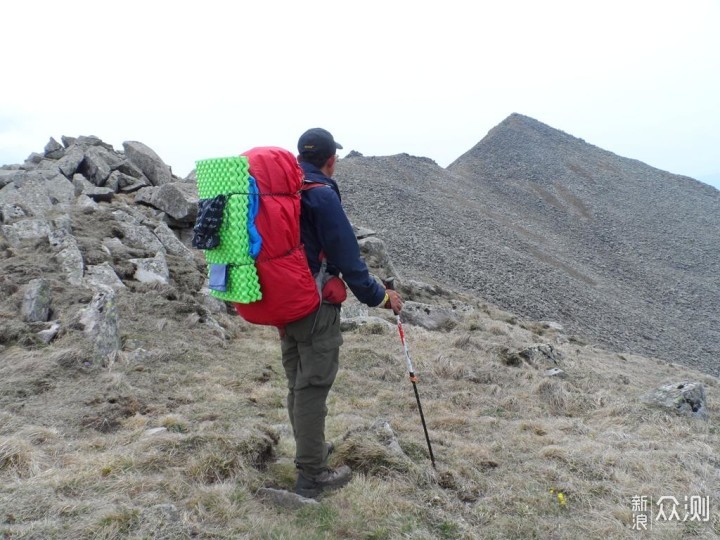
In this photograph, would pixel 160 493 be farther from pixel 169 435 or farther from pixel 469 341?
pixel 469 341

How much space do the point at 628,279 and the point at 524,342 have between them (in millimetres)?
19502

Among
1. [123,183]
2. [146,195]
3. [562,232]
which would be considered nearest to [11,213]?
[146,195]

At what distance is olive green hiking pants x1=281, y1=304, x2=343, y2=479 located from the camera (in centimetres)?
411

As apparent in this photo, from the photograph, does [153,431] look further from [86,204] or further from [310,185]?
[86,204]

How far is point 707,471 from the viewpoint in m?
4.99

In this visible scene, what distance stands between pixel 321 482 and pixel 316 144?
2.61 metres

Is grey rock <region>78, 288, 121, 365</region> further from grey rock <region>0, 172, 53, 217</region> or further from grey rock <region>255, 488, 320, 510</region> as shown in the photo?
grey rock <region>0, 172, 53, 217</region>

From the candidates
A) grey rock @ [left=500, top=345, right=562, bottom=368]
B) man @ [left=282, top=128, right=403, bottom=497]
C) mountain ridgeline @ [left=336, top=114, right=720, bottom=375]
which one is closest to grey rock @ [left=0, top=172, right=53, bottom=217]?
grey rock @ [left=500, top=345, right=562, bottom=368]

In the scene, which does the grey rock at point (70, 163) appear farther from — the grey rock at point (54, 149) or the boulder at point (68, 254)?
the boulder at point (68, 254)

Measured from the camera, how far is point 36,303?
768 cm

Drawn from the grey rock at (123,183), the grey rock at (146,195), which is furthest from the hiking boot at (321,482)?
the grey rock at (123,183)

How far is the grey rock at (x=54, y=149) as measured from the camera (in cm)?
1952

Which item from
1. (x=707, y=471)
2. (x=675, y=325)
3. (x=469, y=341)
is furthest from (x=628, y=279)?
(x=707, y=471)

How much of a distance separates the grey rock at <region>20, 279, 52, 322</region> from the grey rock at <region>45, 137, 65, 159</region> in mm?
13460
